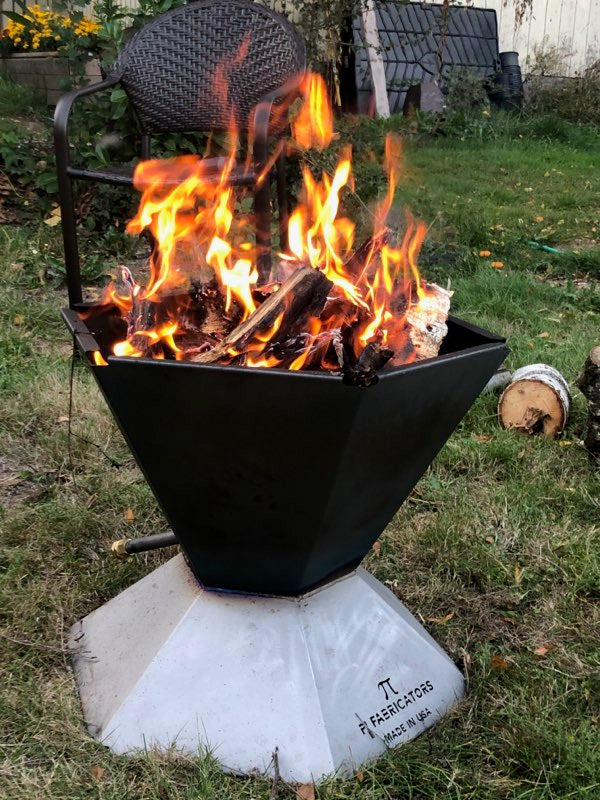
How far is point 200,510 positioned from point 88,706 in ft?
1.90

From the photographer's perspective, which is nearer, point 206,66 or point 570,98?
point 206,66

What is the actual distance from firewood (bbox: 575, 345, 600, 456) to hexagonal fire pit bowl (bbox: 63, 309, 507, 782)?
1.17m

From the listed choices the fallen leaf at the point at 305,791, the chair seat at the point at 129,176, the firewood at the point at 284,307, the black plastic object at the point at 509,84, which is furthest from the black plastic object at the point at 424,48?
the fallen leaf at the point at 305,791

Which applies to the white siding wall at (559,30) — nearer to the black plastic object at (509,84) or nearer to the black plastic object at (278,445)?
the black plastic object at (509,84)

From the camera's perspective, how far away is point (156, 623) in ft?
5.96

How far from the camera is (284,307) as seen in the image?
155 centimetres

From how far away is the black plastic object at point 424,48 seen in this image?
7.70 m

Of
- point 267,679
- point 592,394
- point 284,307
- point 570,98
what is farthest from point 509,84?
point 267,679

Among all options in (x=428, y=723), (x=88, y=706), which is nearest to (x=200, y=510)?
(x=88, y=706)

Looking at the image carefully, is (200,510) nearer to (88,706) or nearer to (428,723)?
(88,706)

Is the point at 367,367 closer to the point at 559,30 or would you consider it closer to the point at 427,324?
the point at 427,324

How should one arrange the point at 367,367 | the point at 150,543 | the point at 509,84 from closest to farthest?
the point at 367,367
the point at 150,543
the point at 509,84

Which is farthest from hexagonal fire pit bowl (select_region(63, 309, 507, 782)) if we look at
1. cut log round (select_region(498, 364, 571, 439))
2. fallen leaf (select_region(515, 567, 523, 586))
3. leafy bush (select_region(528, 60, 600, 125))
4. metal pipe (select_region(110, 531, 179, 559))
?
leafy bush (select_region(528, 60, 600, 125))

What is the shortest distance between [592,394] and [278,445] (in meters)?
1.70
